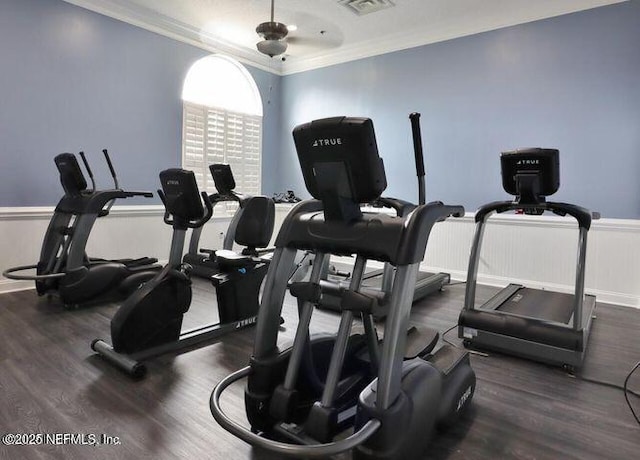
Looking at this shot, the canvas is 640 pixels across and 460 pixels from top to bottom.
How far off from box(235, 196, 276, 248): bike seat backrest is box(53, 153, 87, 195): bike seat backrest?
160 cm

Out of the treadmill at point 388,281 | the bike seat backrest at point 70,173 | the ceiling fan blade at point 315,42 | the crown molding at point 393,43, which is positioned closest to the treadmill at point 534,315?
the treadmill at point 388,281

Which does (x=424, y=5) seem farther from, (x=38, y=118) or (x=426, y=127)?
(x=38, y=118)

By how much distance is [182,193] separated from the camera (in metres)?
2.60

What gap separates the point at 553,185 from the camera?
8.98 feet

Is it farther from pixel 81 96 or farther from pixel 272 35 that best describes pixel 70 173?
pixel 272 35

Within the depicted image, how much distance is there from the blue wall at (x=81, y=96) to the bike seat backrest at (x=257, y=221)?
2.30 m

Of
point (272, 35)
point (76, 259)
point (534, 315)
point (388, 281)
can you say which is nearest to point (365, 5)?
point (272, 35)

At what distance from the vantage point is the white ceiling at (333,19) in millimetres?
4508

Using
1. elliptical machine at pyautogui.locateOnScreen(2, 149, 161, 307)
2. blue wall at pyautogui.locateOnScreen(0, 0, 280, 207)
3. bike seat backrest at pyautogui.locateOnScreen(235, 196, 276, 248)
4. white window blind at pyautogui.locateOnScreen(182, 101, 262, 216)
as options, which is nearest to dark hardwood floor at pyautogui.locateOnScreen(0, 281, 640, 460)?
elliptical machine at pyautogui.locateOnScreen(2, 149, 161, 307)

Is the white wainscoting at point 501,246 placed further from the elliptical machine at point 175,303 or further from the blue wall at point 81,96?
the elliptical machine at point 175,303

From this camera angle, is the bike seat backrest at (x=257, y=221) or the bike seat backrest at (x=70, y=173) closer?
the bike seat backrest at (x=257, y=221)

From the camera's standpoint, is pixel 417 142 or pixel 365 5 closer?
pixel 417 142

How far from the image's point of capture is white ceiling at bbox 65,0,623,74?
A: 4.51m

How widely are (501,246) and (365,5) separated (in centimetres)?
329
